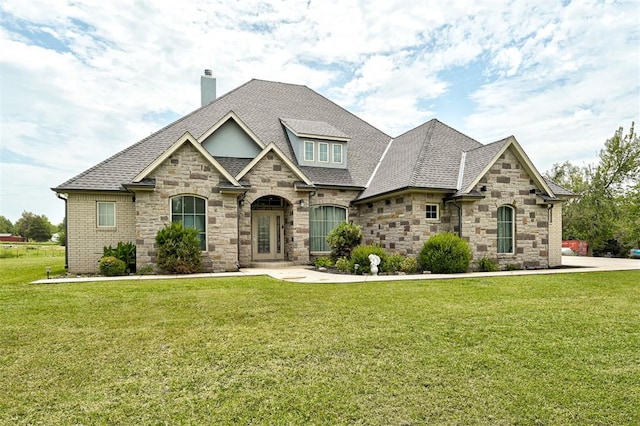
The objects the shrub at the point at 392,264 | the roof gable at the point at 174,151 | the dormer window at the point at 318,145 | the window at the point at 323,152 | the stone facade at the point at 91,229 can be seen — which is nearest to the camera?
the roof gable at the point at 174,151

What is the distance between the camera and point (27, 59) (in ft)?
39.7

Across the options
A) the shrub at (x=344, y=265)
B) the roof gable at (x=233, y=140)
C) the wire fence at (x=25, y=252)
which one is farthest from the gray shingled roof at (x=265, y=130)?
the wire fence at (x=25, y=252)

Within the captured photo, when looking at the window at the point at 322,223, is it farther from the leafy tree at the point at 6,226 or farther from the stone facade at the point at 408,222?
the leafy tree at the point at 6,226

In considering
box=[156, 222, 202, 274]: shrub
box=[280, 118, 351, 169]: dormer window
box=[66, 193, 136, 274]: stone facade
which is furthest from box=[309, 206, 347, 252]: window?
box=[66, 193, 136, 274]: stone facade

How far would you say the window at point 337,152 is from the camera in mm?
18828

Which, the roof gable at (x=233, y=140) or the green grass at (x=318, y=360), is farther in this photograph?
the roof gable at (x=233, y=140)

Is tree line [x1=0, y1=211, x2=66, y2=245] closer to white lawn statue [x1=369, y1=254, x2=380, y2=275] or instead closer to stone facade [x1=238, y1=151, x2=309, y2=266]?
stone facade [x1=238, y1=151, x2=309, y2=266]

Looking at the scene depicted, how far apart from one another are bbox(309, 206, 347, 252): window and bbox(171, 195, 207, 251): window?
5017 mm

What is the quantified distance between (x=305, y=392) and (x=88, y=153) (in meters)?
21.6

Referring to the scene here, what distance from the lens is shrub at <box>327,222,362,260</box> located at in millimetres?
15680

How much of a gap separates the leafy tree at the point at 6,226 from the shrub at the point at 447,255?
4720 inches

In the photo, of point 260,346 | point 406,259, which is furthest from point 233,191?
point 260,346

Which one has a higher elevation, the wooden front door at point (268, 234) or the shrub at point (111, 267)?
the wooden front door at point (268, 234)

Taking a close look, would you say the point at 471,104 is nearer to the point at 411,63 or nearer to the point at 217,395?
the point at 411,63
